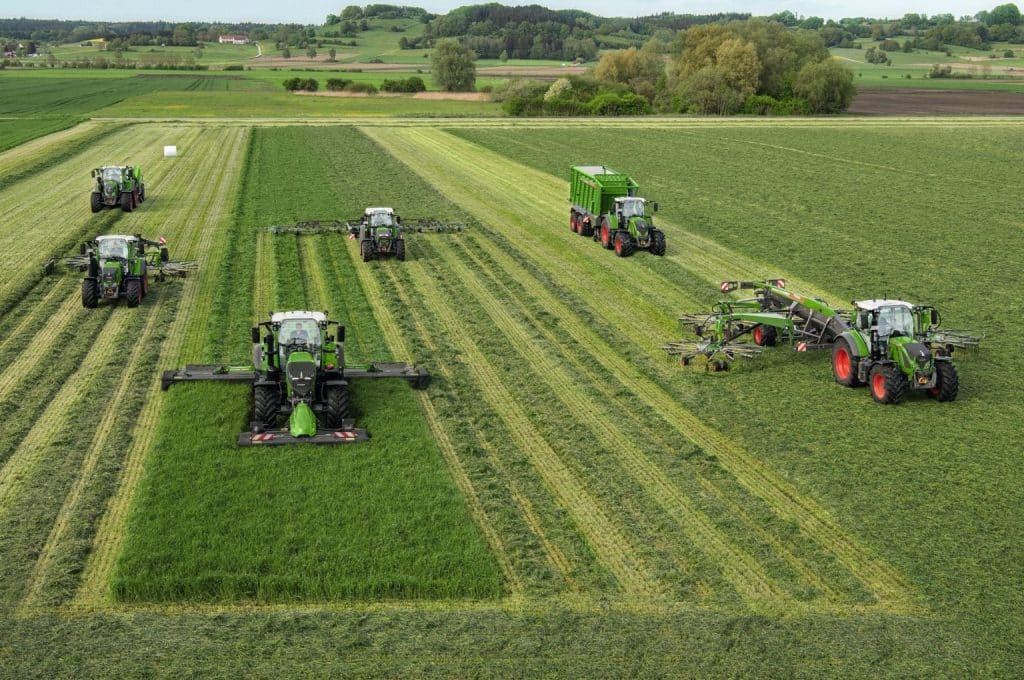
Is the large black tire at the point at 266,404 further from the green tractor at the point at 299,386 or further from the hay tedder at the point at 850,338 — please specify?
the hay tedder at the point at 850,338

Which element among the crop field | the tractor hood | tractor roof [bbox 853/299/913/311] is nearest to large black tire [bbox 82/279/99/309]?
the crop field

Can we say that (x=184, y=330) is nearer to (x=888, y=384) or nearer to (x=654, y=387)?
(x=654, y=387)

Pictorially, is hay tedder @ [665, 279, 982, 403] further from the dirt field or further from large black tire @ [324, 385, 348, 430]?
the dirt field

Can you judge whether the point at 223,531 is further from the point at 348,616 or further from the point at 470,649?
the point at 470,649

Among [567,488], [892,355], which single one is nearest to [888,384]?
[892,355]

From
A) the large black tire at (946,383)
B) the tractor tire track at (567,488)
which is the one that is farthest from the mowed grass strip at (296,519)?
the large black tire at (946,383)

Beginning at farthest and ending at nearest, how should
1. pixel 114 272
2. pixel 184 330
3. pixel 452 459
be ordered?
pixel 114 272 → pixel 184 330 → pixel 452 459
